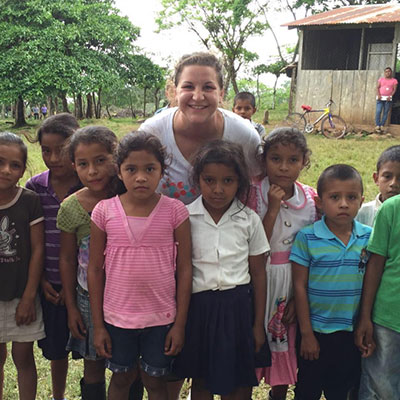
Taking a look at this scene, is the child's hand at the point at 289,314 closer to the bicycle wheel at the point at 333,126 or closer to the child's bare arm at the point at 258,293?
the child's bare arm at the point at 258,293

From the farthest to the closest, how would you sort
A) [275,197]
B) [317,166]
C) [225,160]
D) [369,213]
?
[317,166], [369,213], [275,197], [225,160]

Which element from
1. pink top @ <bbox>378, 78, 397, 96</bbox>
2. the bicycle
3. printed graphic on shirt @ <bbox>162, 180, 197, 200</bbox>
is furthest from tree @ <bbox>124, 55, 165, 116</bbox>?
printed graphic on shirt @ <bbox>162, 180, 197, 200</bbox>

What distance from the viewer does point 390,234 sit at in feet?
6.59

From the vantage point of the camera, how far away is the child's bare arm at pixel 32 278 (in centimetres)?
213

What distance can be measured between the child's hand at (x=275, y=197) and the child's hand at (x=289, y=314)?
0.49 m

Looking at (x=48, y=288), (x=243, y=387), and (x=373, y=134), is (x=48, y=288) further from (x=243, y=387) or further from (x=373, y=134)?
(x=373, y=134)

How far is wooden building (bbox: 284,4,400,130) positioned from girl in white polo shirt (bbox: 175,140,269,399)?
10.8 metres

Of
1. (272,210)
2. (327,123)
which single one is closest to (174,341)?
(272,210)

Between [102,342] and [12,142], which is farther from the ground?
[12,142]

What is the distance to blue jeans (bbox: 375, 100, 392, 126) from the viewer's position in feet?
36.4

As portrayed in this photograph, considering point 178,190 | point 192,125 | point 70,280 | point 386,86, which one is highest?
point 386,86

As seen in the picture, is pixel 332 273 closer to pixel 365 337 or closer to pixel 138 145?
pixel 365 337

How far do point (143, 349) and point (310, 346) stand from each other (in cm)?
81

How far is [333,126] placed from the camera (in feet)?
37.1
